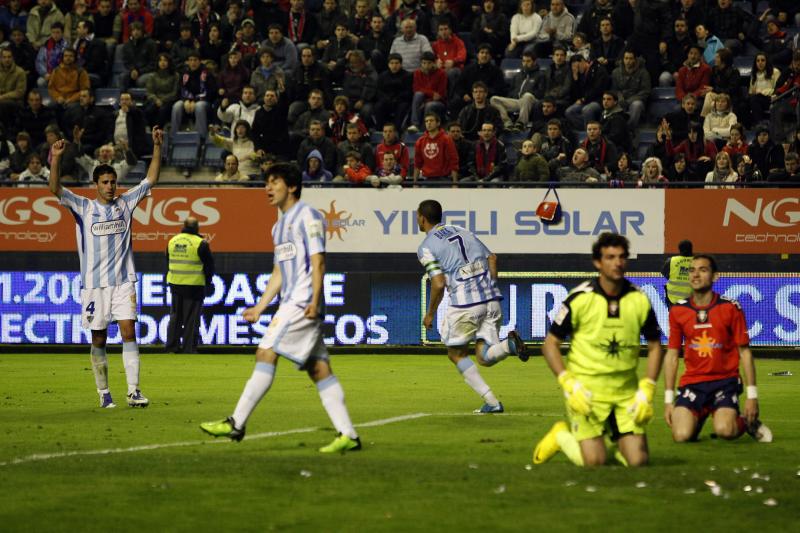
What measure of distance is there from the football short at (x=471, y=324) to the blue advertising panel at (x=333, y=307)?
8872mm

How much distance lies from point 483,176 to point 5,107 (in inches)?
387

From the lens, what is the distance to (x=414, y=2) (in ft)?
90.9

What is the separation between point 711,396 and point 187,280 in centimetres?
1307

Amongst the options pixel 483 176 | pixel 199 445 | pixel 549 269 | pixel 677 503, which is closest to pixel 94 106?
pixel 483 176

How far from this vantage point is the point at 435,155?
23672 millimetres

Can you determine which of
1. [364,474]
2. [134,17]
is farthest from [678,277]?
[134,17]

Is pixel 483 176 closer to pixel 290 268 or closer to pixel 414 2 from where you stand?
pixel 414 2

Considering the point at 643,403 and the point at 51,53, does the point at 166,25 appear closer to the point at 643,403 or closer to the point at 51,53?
the point at 51,53

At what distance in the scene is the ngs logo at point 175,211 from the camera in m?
23.6

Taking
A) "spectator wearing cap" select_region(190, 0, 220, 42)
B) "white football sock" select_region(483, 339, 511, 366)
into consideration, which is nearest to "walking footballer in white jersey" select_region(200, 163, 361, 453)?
"white football sock" select_region(483, 339, 511, 366)

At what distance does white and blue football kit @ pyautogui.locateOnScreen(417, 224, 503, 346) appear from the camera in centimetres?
1373

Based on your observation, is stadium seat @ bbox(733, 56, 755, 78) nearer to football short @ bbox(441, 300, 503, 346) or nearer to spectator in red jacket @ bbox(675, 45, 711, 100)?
spectator in red jacket @ bbox(675, 45, 711, 100)

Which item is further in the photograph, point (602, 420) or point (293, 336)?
point (293, 336)

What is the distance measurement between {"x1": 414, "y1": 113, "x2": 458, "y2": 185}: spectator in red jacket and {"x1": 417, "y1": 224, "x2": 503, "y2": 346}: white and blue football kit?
9.54 metres
